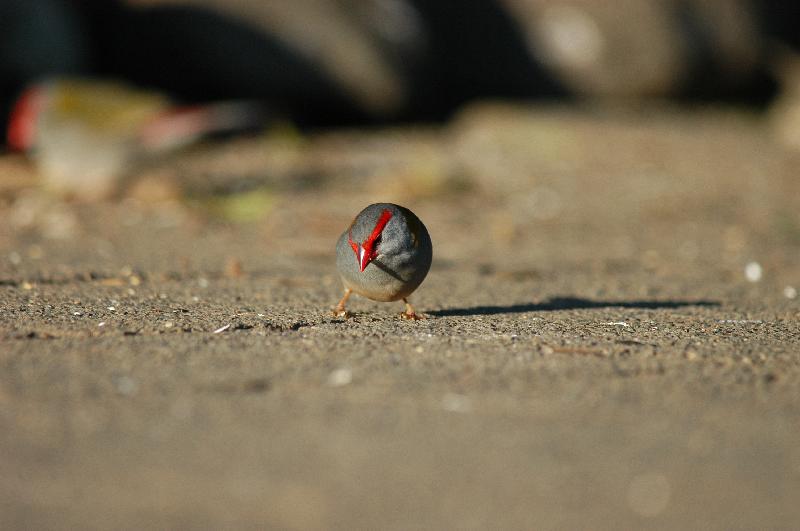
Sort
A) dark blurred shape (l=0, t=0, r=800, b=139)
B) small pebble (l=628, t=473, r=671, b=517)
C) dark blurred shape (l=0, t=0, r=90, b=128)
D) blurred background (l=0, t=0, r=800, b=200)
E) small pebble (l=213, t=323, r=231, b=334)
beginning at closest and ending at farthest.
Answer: small pebble (l=628, t=473, r=671, b=517) → small pebble (l=213, t=323, r=231, b=334) → blurred background (l=0, t=0, r=800, b=200) → dark blurred shape (l=0, t=0, r=90, b=128) → dark blurred shape (l=0, t=0, r=800, b=139)

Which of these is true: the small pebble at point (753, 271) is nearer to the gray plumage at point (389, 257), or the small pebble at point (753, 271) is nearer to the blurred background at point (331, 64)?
the gray plumage at point (389, 257)

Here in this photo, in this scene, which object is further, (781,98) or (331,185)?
(781,98)

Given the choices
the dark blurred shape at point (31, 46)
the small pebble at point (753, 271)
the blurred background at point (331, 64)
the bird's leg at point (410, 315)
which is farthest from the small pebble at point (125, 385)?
the dark blurred shape at point (31, 46)

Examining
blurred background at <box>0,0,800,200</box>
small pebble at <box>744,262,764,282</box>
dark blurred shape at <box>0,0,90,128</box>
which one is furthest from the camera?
dark blurred shape at <box>0,0,90,128</box>

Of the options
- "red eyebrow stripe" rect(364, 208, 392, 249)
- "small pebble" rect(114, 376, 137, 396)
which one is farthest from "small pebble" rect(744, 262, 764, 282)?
"small pebble" rect(114, 376, 137, 396)

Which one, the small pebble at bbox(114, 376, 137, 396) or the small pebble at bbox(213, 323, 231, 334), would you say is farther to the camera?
the small pebble at bbox(213, 323, 231, 334)

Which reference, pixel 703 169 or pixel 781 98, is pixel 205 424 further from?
pixel 781 98

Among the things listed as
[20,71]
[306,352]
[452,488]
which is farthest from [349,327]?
[20,71]

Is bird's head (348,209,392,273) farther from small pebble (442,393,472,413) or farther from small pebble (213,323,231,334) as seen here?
small pebble (442,393,472,413)
